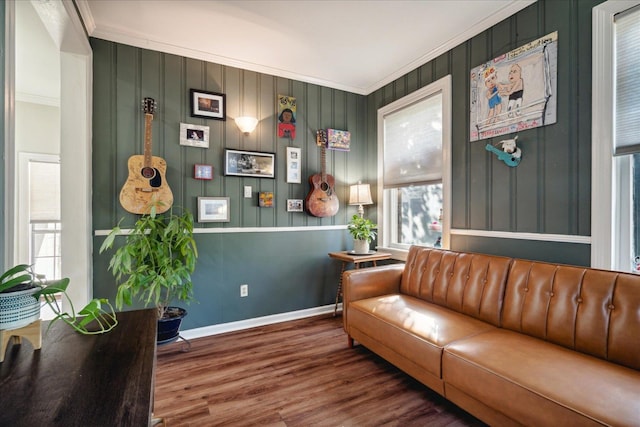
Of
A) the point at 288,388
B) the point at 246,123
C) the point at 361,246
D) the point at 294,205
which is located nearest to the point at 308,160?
the point at 294,205

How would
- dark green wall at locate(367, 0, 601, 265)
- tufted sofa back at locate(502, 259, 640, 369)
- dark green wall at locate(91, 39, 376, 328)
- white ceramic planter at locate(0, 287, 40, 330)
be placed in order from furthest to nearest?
dark green wall at locate(91, 39, 376, 328) < dark green wall at locate(367, 0, 601, 265) < tufted sofa back at locate(502, 259, 640, 369) < white ceramic planter at locate(0, 287, 40, 330)

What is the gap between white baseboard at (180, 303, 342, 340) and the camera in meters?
2.80

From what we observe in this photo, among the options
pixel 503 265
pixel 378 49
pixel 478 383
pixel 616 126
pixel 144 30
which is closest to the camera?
pixel 478 383

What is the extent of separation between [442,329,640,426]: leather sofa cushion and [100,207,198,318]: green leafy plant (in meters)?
1.99

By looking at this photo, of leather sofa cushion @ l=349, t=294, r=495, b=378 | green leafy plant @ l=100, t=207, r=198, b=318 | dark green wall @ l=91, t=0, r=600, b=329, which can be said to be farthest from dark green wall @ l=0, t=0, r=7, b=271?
leather sofa cushion @ l=349, t=294, r=495, b=378

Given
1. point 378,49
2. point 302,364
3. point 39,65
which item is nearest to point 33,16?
point 39,65

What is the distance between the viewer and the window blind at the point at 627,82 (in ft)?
5.50

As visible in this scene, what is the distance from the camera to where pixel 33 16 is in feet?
7.16

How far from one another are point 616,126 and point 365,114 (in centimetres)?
242

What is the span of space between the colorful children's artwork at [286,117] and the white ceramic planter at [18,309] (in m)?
2.55

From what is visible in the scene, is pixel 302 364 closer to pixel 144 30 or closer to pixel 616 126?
pixel 616 126

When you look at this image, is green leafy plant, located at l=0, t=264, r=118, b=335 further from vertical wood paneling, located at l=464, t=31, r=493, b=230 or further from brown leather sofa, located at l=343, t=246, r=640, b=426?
vertical wood paneling, located at l=464, t=31, r=493, b=230

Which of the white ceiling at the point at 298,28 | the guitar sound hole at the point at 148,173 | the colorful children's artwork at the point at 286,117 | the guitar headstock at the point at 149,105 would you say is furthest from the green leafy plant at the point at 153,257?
the white ceiling at the point at 298,28

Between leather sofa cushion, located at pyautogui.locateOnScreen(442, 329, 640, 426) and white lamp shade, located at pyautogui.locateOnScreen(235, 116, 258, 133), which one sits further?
white lamp shade, located at pyautogui.locateOnScreen(235, 116, 258, 133)
